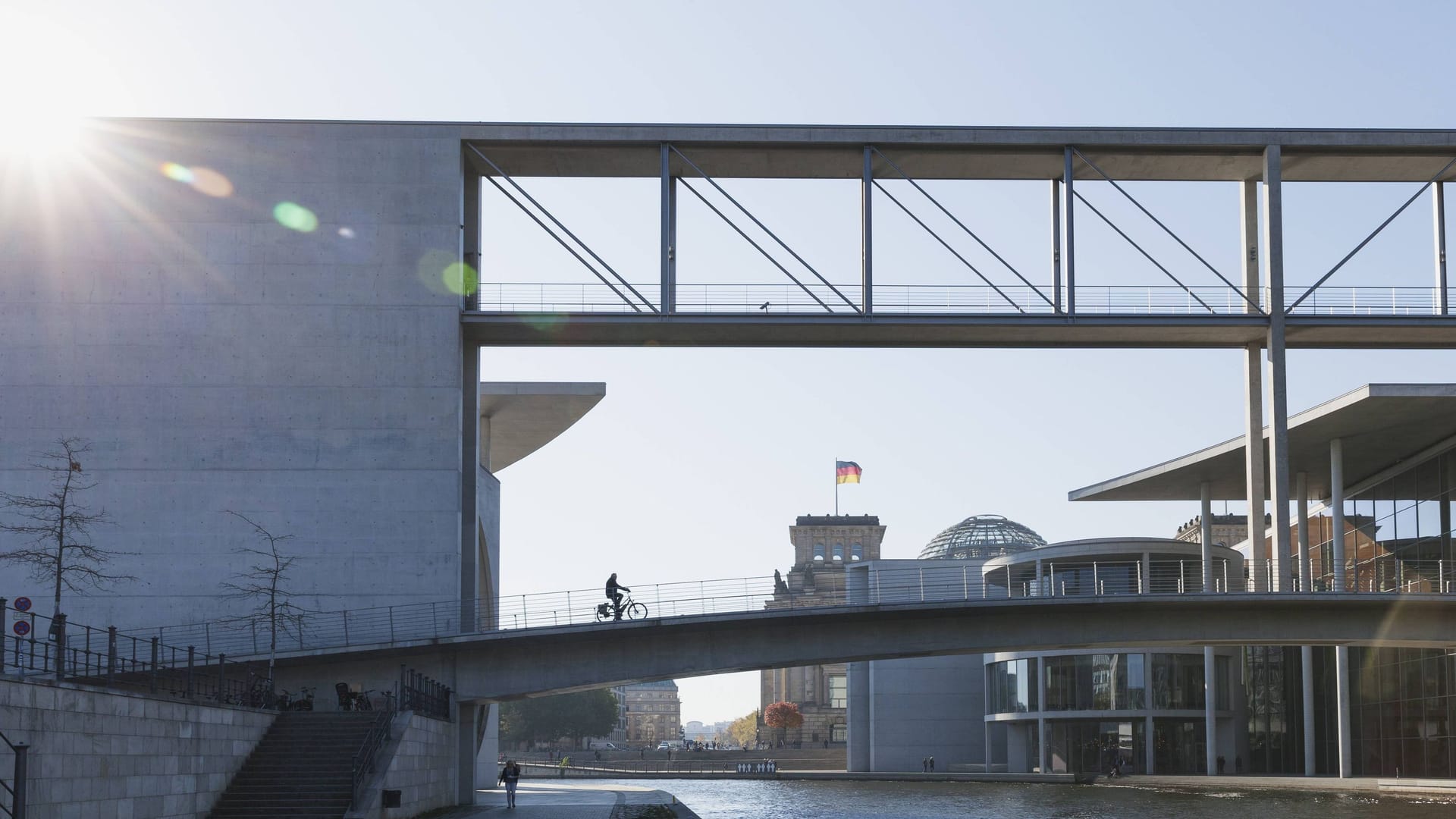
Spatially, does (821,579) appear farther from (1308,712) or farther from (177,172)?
(177,172)

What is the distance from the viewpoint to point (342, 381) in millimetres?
43094

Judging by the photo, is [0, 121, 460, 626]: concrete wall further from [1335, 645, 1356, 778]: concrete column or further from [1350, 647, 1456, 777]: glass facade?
[1335, 645, 1356, 778]: concrete column

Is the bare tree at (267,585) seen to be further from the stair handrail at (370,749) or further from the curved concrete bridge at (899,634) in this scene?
the stair handrail at (370,749)

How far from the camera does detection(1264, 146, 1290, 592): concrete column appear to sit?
4394 cm

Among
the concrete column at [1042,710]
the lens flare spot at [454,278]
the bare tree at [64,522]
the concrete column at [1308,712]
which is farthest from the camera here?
the concrete column at [1042,710]

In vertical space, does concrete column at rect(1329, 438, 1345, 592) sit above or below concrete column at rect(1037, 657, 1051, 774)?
above

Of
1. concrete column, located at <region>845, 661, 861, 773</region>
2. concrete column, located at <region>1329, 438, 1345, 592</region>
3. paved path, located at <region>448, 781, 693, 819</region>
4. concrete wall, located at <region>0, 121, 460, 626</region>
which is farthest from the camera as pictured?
concrete column, located at <region>845, 661, 861, 773</region>

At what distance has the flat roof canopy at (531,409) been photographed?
6206cm

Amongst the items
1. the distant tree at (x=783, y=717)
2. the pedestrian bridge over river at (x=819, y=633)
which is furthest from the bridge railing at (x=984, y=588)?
the distant tree at (x=783, y=717)

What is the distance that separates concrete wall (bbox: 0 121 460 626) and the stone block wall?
4.56 meters

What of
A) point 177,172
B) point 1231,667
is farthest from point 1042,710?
point 177,172

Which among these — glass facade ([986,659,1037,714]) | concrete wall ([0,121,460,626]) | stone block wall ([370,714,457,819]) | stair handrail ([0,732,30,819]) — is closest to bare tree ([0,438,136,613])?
concrete wall ([0,121,460,626])

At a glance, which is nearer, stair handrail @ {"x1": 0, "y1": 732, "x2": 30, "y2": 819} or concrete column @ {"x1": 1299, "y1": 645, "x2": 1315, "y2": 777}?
stair handrail @ {"x1": 0, "y1": 732, "x2": 30, "y2": 819}

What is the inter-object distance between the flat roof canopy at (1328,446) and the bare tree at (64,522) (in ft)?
121
